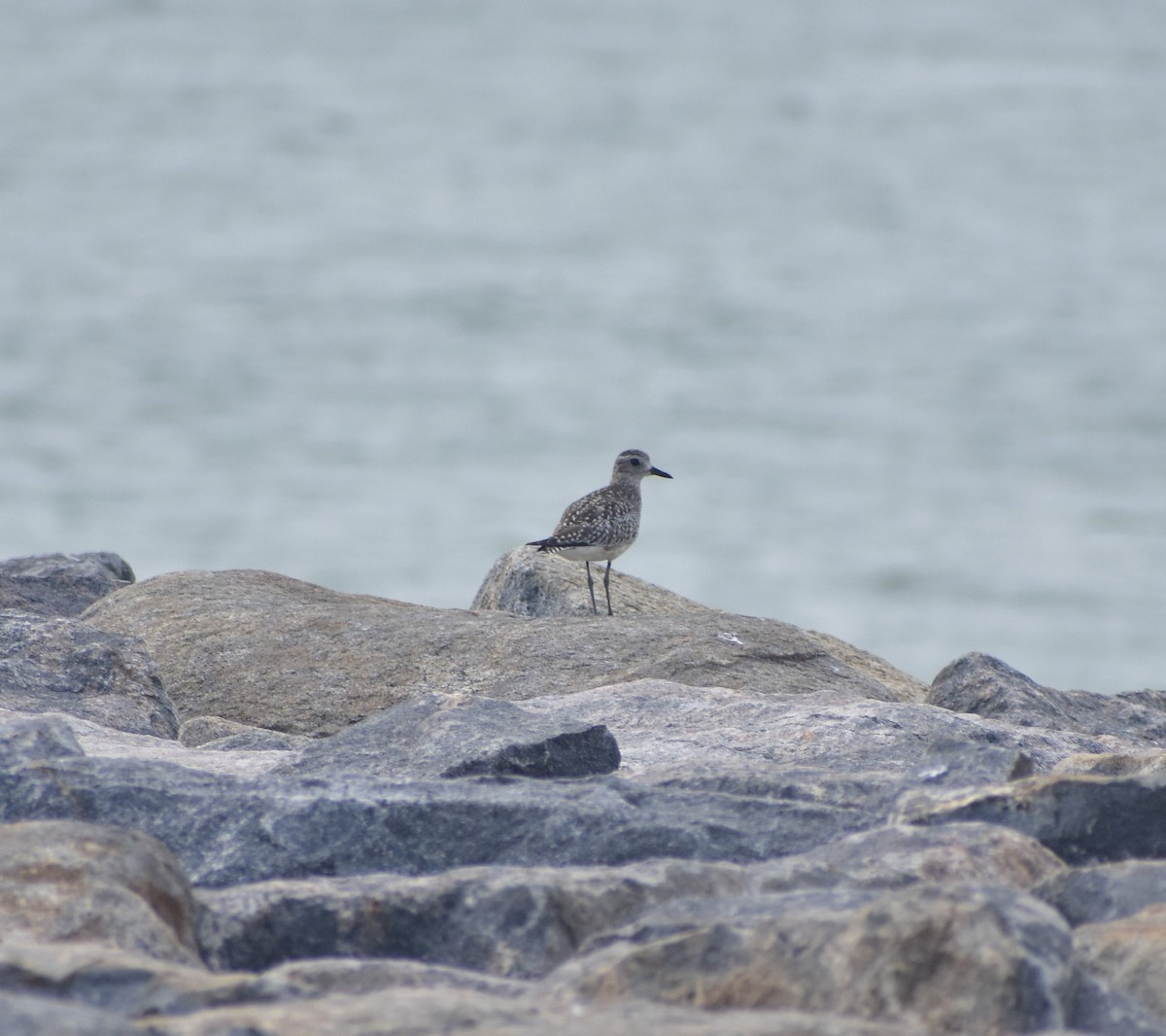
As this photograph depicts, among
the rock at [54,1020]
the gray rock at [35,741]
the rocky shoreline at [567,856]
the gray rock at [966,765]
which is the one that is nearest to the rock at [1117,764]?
the rocky shoreline at [567,856]

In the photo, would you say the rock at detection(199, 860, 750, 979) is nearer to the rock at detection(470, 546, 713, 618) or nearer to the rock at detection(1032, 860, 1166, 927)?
the rock at detection(1032, 860, 1166, 927)

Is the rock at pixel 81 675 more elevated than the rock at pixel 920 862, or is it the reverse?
the rock at pixel 81 675

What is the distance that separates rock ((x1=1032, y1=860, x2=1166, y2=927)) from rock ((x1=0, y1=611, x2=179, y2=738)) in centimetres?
398

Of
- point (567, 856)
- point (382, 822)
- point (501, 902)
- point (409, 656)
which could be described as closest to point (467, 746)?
point (382, 822)

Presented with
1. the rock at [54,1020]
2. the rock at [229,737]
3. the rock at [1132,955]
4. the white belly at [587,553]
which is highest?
the white belly at [587,553]

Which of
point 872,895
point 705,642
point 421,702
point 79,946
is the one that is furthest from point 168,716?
point 872,895

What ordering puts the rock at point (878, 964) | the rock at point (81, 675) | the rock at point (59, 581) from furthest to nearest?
1. the rock at point (59, 581)
2. the rock at point (81, 675)
3. the rock at point (878, 964)

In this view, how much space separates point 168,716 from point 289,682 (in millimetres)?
999

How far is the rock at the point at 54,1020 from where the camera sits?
2.97 meters

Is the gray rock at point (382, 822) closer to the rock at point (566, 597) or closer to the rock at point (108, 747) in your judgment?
the rock at point (108, 747)

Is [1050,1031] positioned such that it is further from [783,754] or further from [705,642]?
[705,642]

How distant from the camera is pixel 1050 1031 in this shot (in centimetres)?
335

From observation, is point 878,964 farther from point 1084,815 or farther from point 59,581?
point 59,581

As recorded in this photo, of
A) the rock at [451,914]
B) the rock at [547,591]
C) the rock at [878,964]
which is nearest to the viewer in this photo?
the rock at [878,964]
